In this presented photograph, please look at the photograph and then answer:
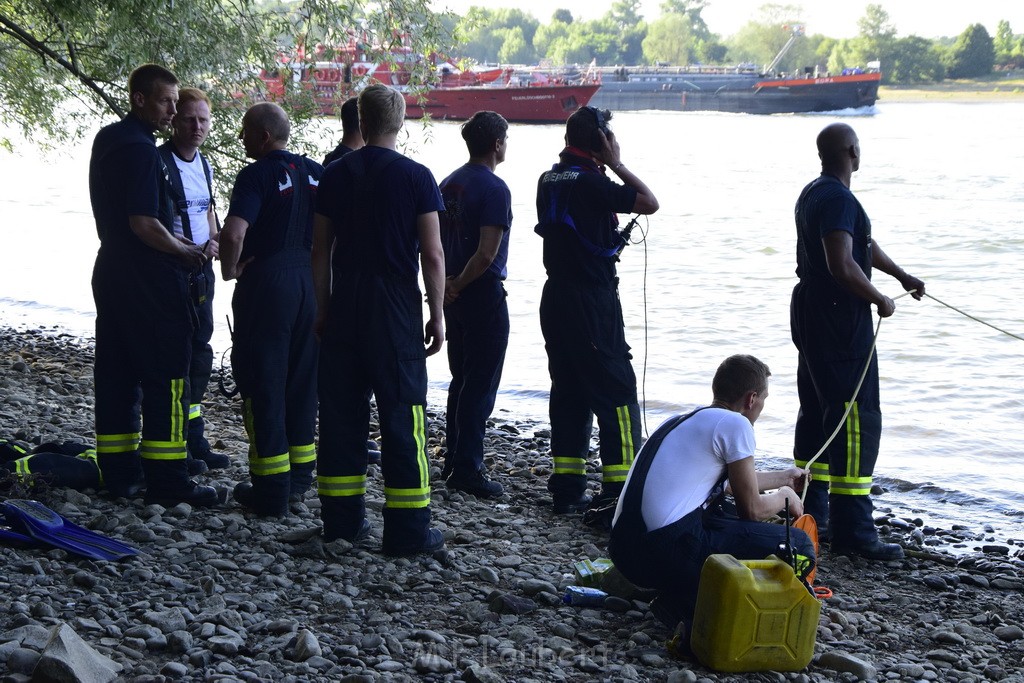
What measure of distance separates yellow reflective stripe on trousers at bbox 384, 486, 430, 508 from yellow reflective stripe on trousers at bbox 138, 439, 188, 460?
1169 mm

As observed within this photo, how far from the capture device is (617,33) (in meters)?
132

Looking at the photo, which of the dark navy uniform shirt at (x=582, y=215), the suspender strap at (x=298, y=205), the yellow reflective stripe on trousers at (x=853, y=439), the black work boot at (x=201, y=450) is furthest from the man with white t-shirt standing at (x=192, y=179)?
the yellow reflective stripe on trousers at (x=853, y=439)

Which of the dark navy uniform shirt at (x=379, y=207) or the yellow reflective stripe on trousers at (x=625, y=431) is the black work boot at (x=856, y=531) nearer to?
the yellow reflective stripe on trousers at (x=625, y=431)

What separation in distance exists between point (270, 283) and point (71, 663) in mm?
2165

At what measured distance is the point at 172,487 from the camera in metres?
5.53

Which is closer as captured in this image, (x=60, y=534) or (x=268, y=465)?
(x=60, y=534)

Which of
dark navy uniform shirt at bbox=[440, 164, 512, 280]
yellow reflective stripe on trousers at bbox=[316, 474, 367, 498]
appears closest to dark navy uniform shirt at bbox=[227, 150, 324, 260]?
dark navy uniform shirt at bbox=[440, 164, 512, 280]

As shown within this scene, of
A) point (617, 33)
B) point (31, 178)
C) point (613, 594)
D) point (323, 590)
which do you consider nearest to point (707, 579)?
point (613, 594)

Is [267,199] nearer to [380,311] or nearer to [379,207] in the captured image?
[379,207]

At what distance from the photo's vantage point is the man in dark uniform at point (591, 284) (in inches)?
219

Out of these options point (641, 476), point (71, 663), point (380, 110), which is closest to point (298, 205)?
point (380, 110)

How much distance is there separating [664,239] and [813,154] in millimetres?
21233

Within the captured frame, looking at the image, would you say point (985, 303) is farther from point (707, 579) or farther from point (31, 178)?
point (31, 178)

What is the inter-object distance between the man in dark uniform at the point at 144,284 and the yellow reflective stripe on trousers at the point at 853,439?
3181 mm
